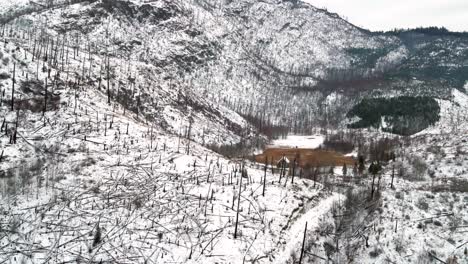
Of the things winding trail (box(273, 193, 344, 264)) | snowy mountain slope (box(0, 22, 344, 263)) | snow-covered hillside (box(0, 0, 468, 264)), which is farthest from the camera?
winding trail (box(273, 193, 344, 264))

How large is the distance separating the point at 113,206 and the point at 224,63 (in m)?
175

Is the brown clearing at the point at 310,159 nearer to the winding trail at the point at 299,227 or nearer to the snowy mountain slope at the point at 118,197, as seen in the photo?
the winding trail at the point at 299,227

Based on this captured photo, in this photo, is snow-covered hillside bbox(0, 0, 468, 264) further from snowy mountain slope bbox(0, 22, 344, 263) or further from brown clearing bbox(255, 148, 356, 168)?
brown clearing bbox(255, 148, 356, 168)

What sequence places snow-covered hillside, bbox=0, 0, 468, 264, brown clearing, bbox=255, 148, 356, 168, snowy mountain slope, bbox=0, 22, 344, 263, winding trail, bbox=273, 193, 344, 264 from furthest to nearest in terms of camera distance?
1. brown clearing, bbox=255, 148, 356, 168
2. winding trail, bbox=273, 193, 344, 264
3. snow-covered hillside, bbox=0, 0, 468, 264
4. snowy mountain slope, bbox=0, 22, 344, 263

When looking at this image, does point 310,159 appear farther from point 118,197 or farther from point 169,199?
point 118,197

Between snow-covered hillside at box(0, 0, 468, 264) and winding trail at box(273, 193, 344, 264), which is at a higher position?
snow-covered hillside at box(0, 0, 468, 264)

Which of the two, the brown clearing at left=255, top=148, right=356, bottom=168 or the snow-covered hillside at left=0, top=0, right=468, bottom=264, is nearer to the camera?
the snow-covered hillside at left=0, top=0, right=468, bottom=264

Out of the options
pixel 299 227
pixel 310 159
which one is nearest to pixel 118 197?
pixel 299 227

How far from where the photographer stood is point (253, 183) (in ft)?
125

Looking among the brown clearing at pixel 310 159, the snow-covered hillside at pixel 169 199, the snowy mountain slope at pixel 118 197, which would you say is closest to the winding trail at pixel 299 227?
the snow-covered hillside at pixel 169 199

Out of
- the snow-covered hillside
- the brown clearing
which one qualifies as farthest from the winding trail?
the brown clearing

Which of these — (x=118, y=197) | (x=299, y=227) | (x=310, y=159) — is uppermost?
(x=118, y=197)

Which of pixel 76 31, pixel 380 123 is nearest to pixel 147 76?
pixel 76 31

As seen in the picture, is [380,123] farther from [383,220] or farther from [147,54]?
[383,220]
